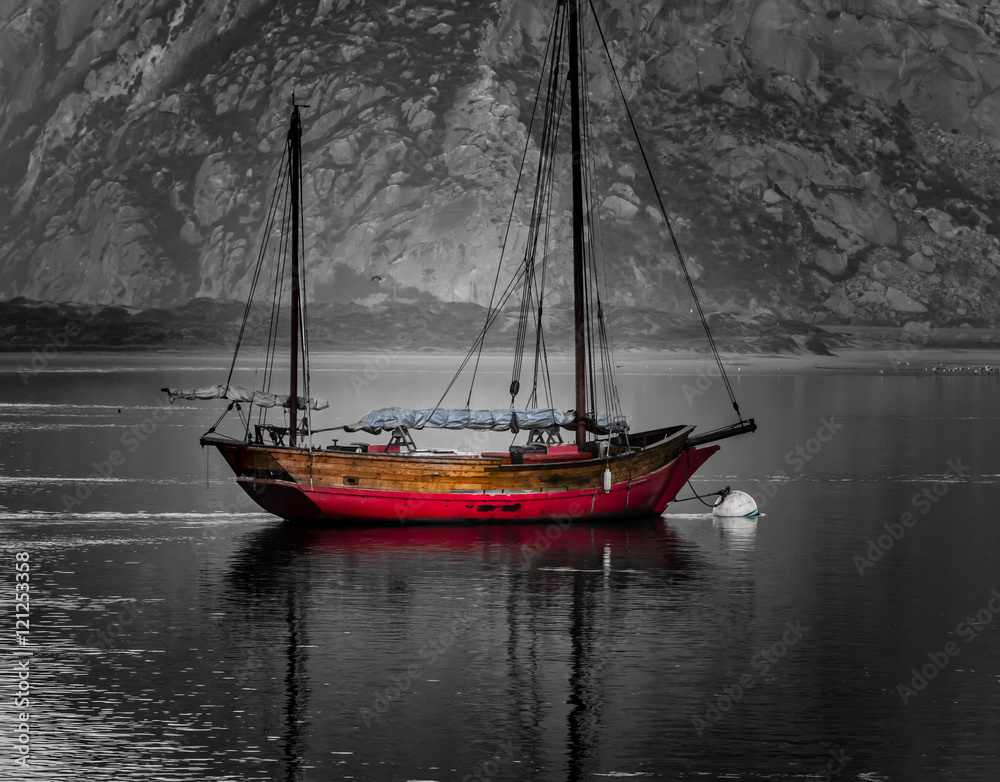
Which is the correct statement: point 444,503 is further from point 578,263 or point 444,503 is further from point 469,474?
point 578,263

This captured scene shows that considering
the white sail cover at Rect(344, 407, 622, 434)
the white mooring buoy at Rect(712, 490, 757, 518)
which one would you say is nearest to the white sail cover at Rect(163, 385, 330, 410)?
the white sail cover at Rect(344, 407, 622, 434)

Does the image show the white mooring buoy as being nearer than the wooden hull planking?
No

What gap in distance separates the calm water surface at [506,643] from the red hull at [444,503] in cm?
67

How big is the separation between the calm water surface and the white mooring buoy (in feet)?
2.18

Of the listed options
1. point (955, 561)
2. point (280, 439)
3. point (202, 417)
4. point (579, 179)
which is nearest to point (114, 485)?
point (280, 439)

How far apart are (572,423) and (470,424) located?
389 cm

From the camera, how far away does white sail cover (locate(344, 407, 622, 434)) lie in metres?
54.4

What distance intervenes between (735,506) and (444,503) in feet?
40.4

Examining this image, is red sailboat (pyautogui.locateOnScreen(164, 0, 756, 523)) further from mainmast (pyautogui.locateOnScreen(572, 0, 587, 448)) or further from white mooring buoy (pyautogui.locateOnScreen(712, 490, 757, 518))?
white mooring buoy (pyautogui.locateOnScreen(712, 490, 757, 518))

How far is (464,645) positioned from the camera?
108ft

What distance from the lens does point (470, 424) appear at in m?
55.2

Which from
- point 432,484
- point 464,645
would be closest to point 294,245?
point 432,484

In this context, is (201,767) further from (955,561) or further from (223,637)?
(955,561)

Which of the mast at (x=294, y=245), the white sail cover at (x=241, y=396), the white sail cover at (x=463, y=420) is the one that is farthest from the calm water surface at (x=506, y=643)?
the white sail cover at (x=463, y=420)
